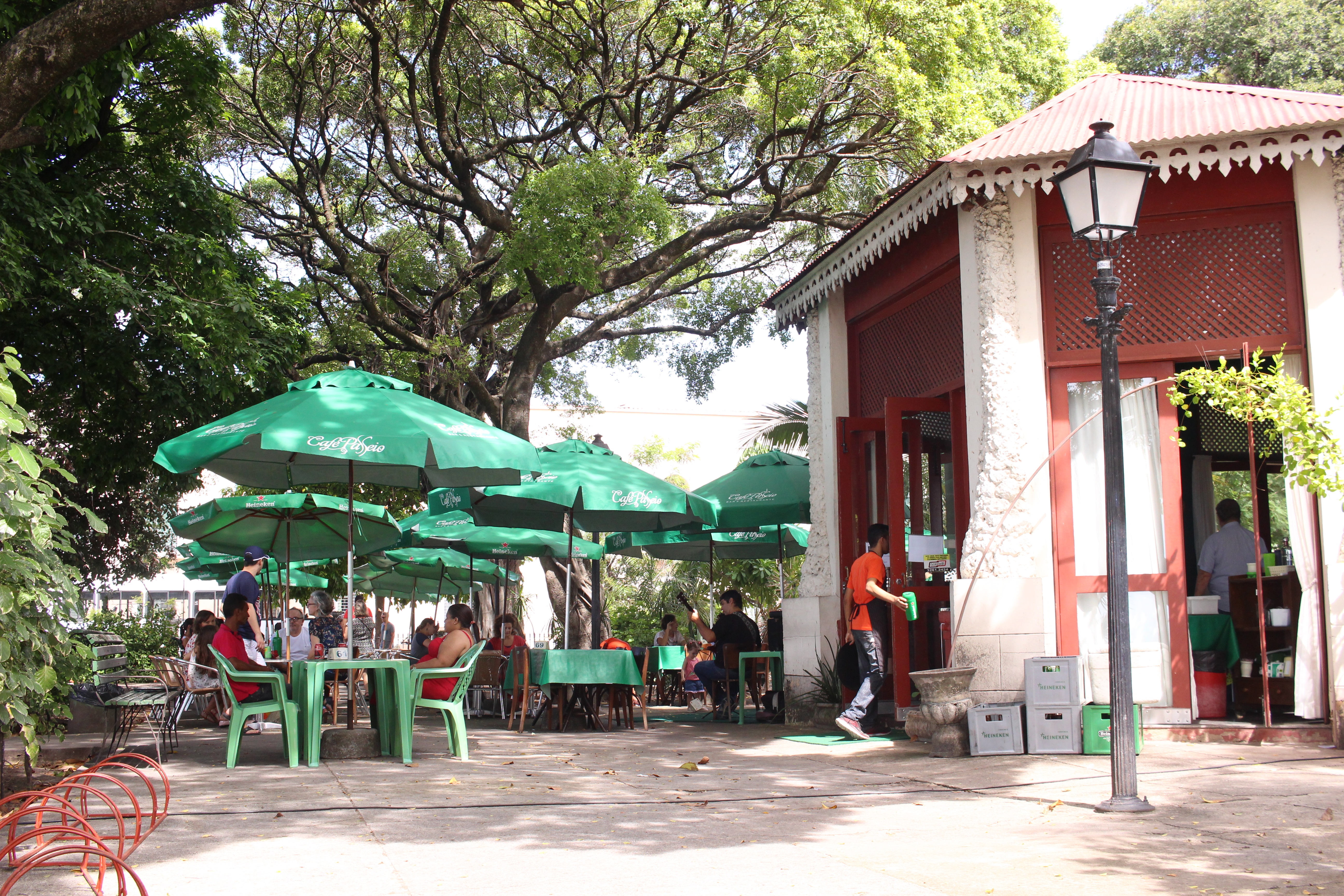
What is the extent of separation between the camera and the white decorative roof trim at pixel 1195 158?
8.19 m

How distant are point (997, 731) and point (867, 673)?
1.51 metres

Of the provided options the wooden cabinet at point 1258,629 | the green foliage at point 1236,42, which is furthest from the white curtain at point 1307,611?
the green foliage at point 1236,42

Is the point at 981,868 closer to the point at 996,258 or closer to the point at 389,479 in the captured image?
the point at 996,258

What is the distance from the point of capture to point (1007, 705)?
825 centimetres

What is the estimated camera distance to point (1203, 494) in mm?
12938

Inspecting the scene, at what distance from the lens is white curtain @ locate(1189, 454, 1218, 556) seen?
12703mm

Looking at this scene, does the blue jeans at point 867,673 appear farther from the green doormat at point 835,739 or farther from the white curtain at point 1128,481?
the white curtain at point 1128,481

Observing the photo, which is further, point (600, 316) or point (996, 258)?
point (600, 316)

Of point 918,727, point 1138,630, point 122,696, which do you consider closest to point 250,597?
point 122,696

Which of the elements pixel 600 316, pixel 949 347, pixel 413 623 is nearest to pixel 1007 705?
pixel 949 347

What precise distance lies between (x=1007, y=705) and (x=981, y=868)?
3.75 meters

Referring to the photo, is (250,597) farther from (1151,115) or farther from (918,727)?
(1151,115)

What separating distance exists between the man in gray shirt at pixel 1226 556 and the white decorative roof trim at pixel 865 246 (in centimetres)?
362

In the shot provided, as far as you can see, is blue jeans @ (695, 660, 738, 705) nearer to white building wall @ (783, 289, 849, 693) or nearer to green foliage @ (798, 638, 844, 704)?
white building wall @ (783, 289, 849, 693)
